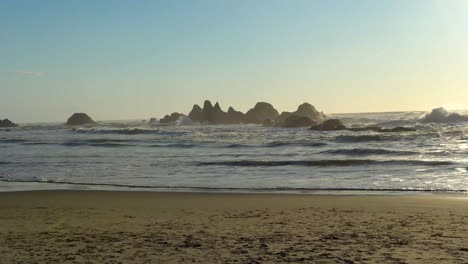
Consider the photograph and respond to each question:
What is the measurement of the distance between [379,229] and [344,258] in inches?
84.5

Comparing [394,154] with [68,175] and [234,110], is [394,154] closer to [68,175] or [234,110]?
[68,175]

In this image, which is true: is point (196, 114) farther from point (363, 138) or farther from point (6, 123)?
point (363, 138)

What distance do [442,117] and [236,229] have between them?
189 feet

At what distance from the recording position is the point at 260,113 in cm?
9481

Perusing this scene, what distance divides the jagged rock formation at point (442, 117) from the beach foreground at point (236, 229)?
50.3 m

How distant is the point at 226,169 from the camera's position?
2028cm

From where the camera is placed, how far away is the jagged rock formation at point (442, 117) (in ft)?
190

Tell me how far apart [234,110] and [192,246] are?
88621 millimetres

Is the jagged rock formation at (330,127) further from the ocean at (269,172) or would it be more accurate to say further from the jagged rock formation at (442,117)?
the ocean at (269,172)

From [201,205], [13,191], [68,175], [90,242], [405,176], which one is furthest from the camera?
[68,175]

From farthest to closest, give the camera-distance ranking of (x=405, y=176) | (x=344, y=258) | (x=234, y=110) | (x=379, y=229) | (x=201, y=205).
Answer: (x=234, y=110)
(x=405, y=176)
(x=201, y=205)
(x=379, y=229)
(x=344, y=258)

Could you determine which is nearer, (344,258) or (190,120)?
(344,258)

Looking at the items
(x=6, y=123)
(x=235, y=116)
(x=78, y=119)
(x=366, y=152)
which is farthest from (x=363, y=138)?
(x=6, y=123)

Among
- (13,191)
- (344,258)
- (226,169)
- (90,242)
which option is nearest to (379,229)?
(344,258)
